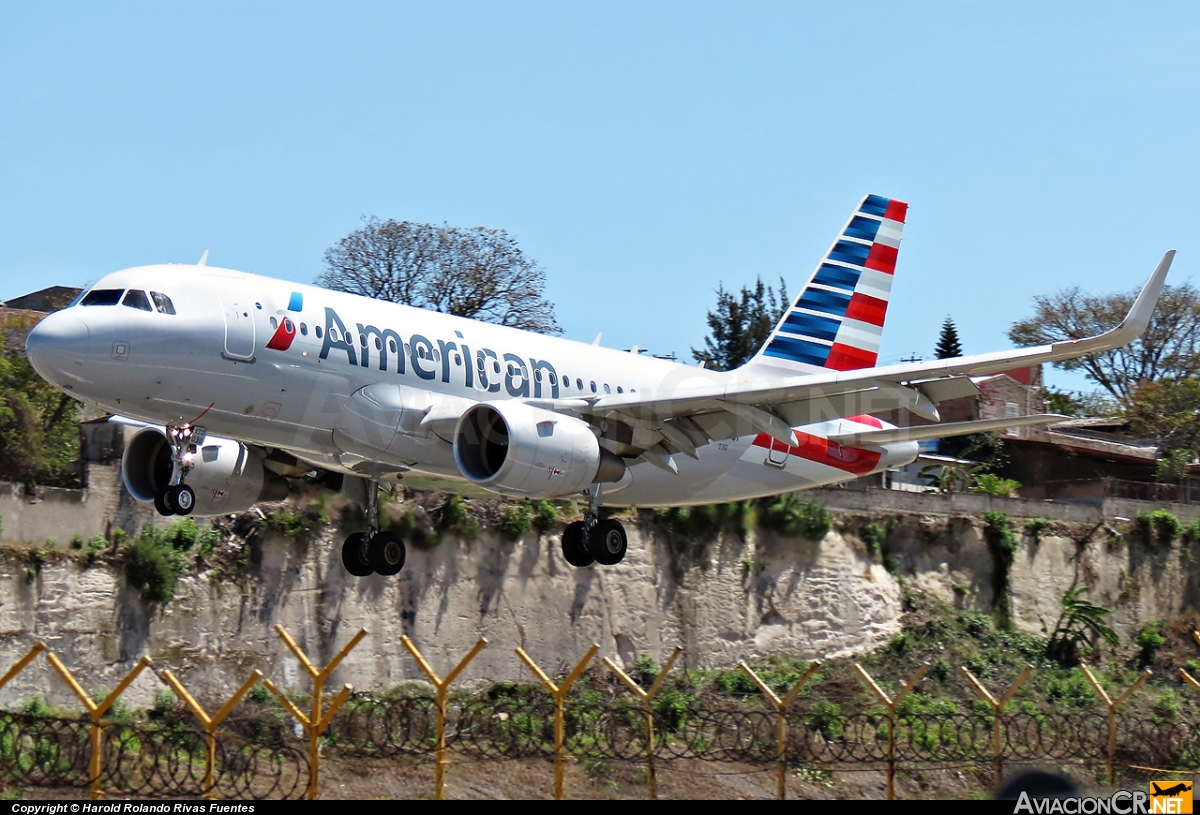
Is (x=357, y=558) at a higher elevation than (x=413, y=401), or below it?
below

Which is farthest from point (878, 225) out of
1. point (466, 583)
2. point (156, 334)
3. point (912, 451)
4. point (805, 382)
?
point (156, 334)

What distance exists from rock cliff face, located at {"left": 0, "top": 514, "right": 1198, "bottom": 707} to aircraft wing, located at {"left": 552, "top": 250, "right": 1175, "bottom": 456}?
485 inches

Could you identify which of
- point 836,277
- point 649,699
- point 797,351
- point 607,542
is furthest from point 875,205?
point 649,699

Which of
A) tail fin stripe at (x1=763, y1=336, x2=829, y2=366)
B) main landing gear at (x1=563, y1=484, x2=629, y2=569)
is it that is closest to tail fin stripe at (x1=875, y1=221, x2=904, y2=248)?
tail fin stripe at (x1=763, y1=336, x2=829, y2=366)

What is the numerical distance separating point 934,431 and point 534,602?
1563cm

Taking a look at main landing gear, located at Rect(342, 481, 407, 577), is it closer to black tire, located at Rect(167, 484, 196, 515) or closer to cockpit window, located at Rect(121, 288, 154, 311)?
black tire, located at Rect(167, 484, 196, 515)

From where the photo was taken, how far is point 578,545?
25891mm

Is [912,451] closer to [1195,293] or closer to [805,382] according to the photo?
[805,382]

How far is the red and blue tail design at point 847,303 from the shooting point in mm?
31031

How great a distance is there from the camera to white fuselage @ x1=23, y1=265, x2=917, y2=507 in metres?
20.9

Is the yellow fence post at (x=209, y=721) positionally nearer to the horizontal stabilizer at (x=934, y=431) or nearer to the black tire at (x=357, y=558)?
the black tire at (x=357, y=558)

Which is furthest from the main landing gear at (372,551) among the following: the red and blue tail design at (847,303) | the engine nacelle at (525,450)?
the red and blue tail design at (847,303)

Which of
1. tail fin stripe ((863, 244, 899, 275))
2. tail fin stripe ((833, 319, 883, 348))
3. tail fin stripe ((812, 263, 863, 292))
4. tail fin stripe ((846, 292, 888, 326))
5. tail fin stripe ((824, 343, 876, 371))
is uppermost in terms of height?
tail fin stripe ((863, 244, 899, 275))

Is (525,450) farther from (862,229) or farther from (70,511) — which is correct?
(70,511)
